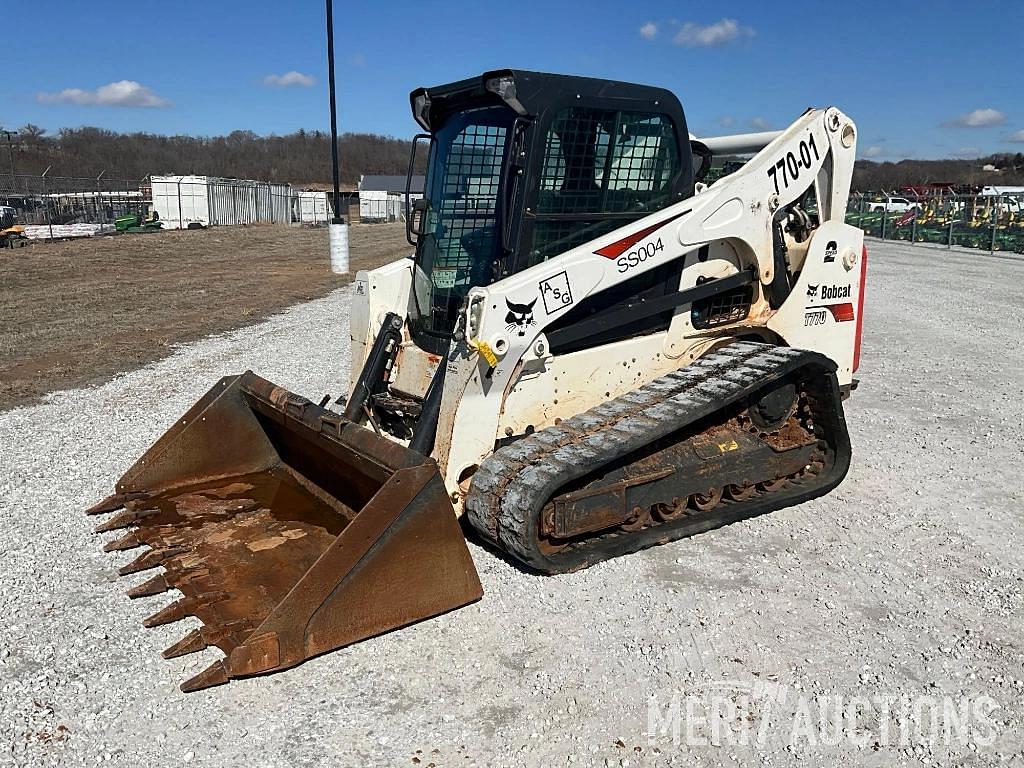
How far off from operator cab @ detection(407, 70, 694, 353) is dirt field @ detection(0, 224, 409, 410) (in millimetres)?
4751

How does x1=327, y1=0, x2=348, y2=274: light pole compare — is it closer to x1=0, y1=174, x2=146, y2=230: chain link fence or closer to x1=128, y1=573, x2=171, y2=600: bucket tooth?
x1=128, y1=573, x2=171, y2=600: bucket tooth

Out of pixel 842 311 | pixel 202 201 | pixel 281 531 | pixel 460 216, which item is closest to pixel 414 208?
pixel 460 216

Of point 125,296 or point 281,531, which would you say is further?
point 125,296

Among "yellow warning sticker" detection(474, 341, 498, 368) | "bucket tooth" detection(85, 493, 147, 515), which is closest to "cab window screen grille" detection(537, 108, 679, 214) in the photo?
"yellow warning sticker" detection(474, 341, 498, 368)

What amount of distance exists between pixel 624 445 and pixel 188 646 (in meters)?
2.13

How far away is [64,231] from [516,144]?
31084 millimetres

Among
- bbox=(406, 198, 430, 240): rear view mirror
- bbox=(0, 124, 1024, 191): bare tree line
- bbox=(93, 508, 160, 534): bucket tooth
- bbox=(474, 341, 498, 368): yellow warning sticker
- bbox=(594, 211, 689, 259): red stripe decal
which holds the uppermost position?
bbox=(0, 124, 1024, 191): bare tree line

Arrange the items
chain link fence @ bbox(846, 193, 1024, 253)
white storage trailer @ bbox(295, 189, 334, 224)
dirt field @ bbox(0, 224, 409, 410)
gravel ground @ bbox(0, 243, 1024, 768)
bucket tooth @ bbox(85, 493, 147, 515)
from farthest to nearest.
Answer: white storage trailer @ bbox(295, 189, 334, 224), chain link fence @ bbox(846, 193, 1024, 253), dirt field @ bbox(0, 224, 409, 410), bucket tooth @ bbox(85, 493, 147, 515), gravel ground @ bbox(0, 243, 1024, 768)

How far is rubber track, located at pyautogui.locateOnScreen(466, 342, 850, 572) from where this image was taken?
394 centimetres

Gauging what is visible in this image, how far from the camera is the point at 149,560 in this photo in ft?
13.5

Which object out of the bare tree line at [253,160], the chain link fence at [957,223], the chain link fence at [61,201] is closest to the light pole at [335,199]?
the chain link fence at [957,223]

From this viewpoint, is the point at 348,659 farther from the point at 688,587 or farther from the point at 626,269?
the point at 626,269

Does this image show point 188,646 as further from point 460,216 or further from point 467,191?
point 467,191

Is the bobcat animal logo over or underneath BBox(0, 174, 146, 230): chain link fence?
underneath
